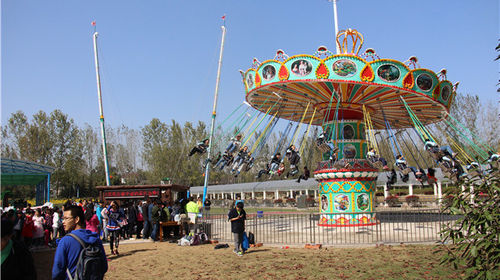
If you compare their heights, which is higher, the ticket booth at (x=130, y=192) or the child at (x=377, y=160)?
the child at (x=377, y=160)

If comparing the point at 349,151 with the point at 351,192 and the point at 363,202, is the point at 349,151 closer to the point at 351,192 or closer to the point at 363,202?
the point at 351,192

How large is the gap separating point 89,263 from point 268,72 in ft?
41.8

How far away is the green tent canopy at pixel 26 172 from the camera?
19641mm

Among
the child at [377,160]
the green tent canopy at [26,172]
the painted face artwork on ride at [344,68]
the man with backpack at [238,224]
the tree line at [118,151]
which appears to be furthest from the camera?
the tree line at [118,151]

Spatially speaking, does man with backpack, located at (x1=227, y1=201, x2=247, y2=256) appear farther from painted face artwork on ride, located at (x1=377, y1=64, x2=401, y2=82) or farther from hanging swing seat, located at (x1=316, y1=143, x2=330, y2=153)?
painted face artwork on ride, located at (x1=377, y1=64, x2=401, y2=82)

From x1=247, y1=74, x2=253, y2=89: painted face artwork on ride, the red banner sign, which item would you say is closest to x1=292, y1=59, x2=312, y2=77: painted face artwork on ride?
x1=247, y1=74, x2=253, y2=89: painted face artwork on ride

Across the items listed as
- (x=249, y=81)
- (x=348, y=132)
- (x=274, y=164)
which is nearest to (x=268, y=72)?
(x=249, y=81)

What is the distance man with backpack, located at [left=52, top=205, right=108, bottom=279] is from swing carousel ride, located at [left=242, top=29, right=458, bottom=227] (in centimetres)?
1103

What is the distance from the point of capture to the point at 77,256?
12.7ft

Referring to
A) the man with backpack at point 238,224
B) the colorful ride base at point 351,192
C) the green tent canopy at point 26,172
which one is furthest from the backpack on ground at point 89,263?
the green tent canopy at point 26,172

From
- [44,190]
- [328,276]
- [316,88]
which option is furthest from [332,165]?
[44,190]

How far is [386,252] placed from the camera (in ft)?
34.1

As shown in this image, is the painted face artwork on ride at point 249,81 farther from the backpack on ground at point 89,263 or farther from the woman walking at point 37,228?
the backpack on ground at point 89,263

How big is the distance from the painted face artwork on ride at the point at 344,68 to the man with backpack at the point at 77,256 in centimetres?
1211
